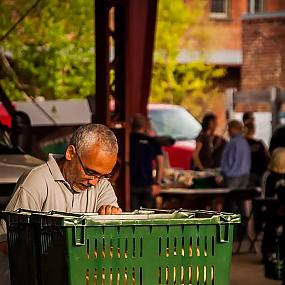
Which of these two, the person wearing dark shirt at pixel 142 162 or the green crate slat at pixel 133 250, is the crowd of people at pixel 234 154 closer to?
the person wearing dark shirt at pixel 142 162

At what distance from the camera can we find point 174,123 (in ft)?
77.9

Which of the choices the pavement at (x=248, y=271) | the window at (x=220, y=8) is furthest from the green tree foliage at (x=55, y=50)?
the window at (x=220, y=8)

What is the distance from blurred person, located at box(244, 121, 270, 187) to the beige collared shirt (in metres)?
12.1

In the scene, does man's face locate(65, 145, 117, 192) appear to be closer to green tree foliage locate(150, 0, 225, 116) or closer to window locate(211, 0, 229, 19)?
green tree foliage locate(150, 0, 225, 116)

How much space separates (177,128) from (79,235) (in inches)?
719

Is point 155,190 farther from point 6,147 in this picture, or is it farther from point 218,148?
point 6,147

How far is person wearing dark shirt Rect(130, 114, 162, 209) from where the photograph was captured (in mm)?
15906

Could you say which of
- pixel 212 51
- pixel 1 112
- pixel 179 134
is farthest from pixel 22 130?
pixel 212 51

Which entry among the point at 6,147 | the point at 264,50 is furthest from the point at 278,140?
the point at 264,50

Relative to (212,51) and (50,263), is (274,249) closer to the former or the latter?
(50,263)

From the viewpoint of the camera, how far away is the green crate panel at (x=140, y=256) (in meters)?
5.43

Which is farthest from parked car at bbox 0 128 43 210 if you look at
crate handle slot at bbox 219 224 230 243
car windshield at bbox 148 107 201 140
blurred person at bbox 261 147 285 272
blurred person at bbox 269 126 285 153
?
car windshield at bbox 148 107 201 140

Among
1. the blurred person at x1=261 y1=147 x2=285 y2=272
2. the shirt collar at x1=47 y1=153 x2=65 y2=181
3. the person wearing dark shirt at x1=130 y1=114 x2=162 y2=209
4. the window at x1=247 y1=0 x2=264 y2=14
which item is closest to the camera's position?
the shirt collar at x1=47 y1=153 x2=65 y2=181

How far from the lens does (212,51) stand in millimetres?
39719
